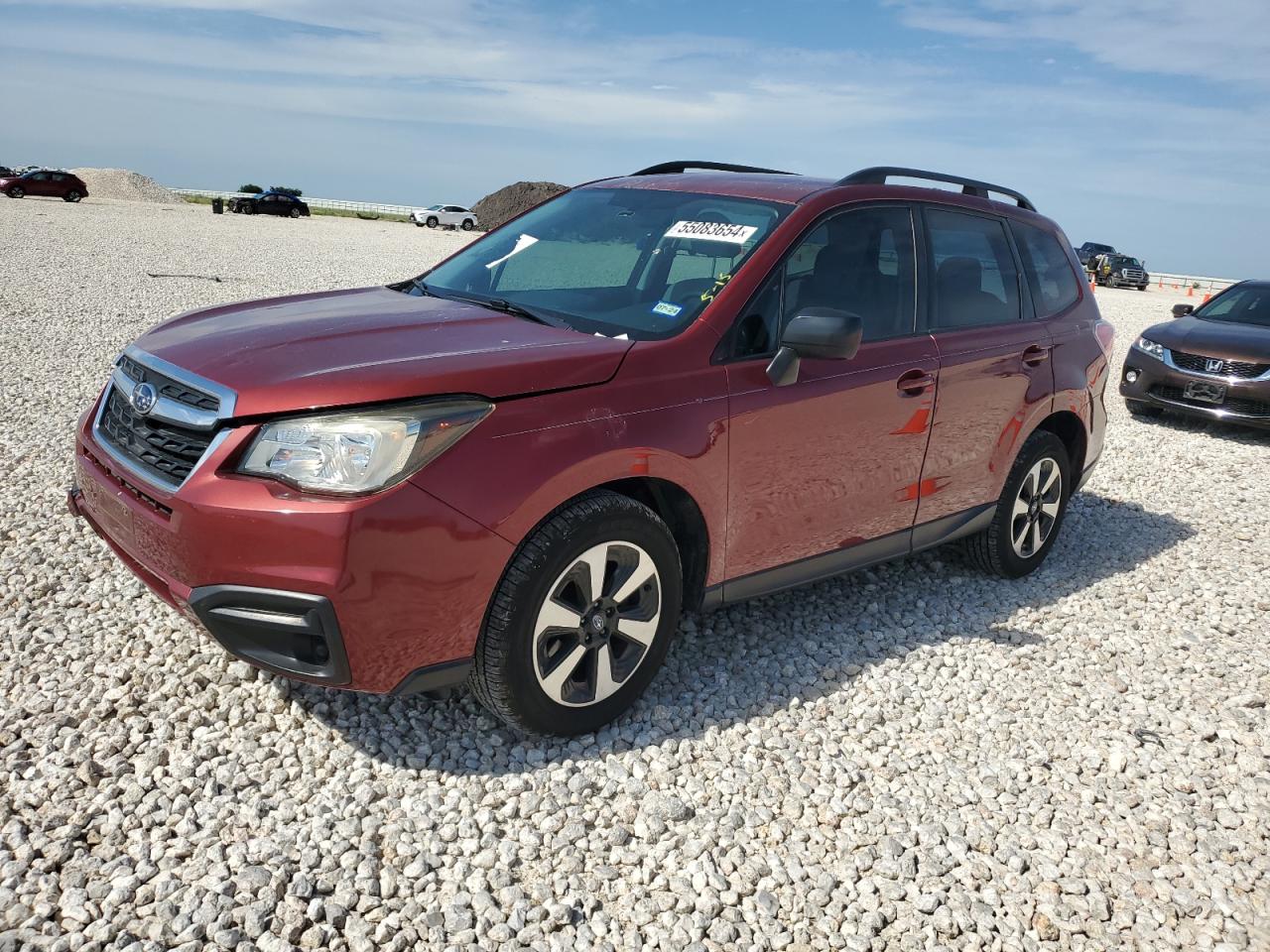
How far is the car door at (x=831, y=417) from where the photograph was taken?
12.0 feet

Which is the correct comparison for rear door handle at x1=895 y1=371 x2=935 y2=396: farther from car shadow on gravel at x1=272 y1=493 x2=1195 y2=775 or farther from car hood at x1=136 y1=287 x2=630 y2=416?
car hood at x1=136 y1=287 x2=630 y2=416

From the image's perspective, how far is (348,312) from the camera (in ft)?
12.1

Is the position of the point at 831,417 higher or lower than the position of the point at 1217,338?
lower

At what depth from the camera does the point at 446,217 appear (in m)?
46.0

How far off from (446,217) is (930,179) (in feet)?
144

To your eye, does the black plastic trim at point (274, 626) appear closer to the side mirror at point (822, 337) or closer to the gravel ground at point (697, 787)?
the gravel ground at point (697, 787)

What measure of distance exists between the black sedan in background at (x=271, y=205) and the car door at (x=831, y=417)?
1837 inches

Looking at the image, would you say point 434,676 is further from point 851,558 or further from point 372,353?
point 851,558

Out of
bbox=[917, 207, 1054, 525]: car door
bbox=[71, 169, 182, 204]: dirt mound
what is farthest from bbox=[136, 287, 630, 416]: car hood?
bbox=[71, 169, 182, 204]: dirt mound

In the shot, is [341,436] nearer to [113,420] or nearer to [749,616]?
[113,420]

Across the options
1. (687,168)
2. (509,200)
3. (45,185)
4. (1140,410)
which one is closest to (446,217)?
(509,200)

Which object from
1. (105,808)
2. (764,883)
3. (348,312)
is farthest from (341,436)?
(764,883)

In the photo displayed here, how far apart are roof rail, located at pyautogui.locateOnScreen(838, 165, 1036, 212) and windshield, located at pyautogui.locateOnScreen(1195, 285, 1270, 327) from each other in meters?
6.64

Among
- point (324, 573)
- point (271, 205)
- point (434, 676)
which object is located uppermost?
point (271, 205)
